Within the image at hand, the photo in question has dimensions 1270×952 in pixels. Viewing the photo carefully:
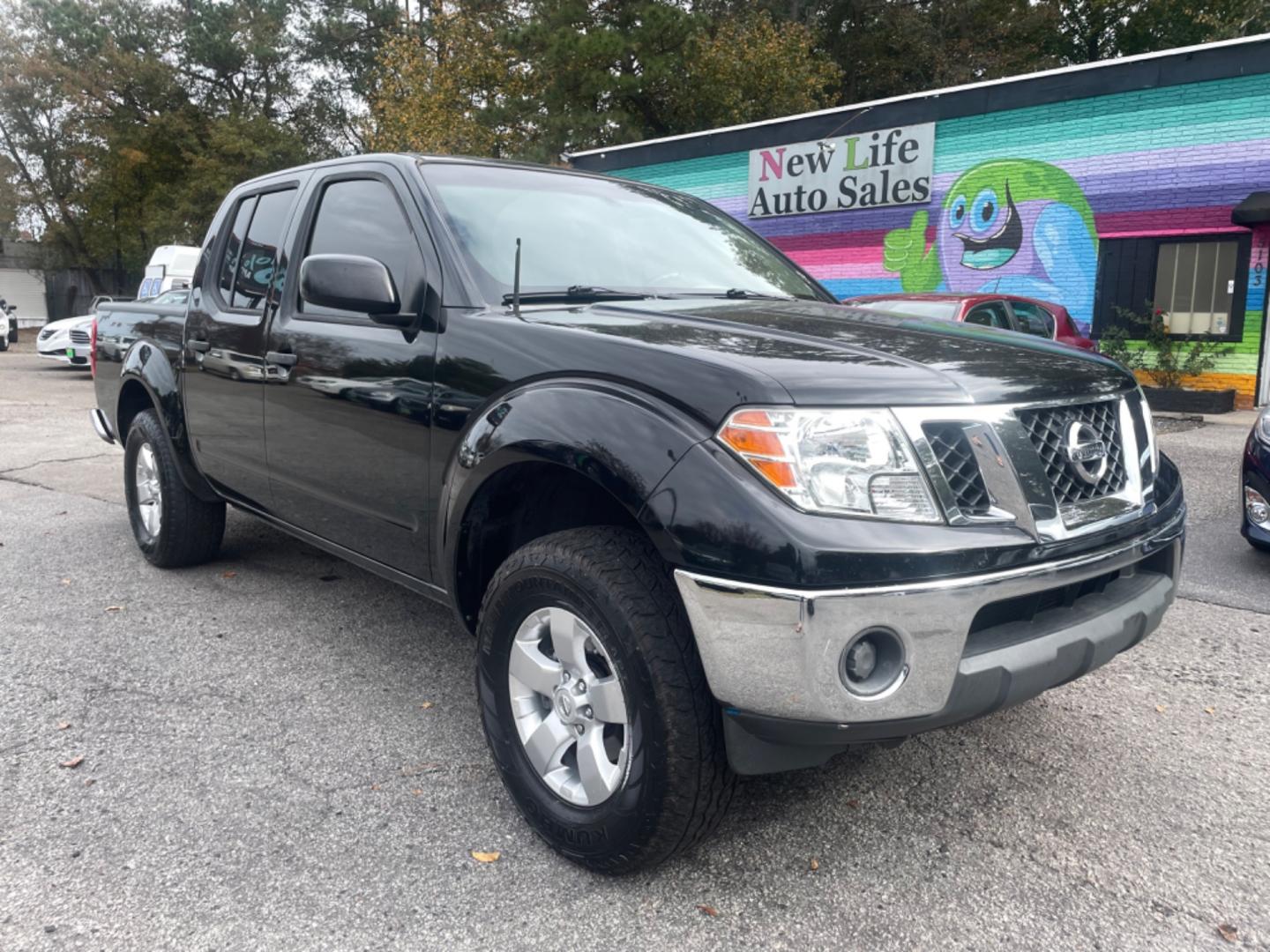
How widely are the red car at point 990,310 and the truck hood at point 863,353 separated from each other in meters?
Result: 4.76

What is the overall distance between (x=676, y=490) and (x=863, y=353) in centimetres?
62

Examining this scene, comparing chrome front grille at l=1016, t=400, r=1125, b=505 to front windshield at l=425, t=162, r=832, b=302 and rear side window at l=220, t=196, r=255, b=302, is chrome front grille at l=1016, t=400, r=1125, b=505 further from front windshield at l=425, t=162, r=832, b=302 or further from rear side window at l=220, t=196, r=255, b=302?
rear side window at l=220, t=196, r=255, b=302

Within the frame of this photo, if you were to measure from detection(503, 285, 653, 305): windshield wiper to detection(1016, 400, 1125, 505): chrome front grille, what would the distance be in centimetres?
131

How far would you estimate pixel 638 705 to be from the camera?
2.23 m

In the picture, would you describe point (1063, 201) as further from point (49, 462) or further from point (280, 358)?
point (280, 358)

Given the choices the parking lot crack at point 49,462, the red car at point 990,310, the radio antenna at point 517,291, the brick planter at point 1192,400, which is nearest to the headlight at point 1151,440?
the radio antenna at point 517,291

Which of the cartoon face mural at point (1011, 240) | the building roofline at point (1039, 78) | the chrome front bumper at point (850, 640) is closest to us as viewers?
the chrome front bumper at point (850, 640)

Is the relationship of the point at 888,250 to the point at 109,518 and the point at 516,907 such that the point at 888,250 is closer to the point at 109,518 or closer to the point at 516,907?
the point at 109,518

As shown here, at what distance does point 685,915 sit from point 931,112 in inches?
616

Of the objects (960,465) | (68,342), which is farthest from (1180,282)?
(68,342)

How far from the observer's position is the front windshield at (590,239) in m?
3.13

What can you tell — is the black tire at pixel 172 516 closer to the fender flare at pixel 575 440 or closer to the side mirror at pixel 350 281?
the side mirror at pixel 350 281

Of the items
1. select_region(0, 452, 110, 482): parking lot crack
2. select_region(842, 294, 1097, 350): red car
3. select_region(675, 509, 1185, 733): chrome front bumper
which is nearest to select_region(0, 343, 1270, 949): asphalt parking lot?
select_region(675, 509, 1185, 733): chrome front bumper

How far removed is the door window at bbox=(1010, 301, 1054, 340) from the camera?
1001 cm
